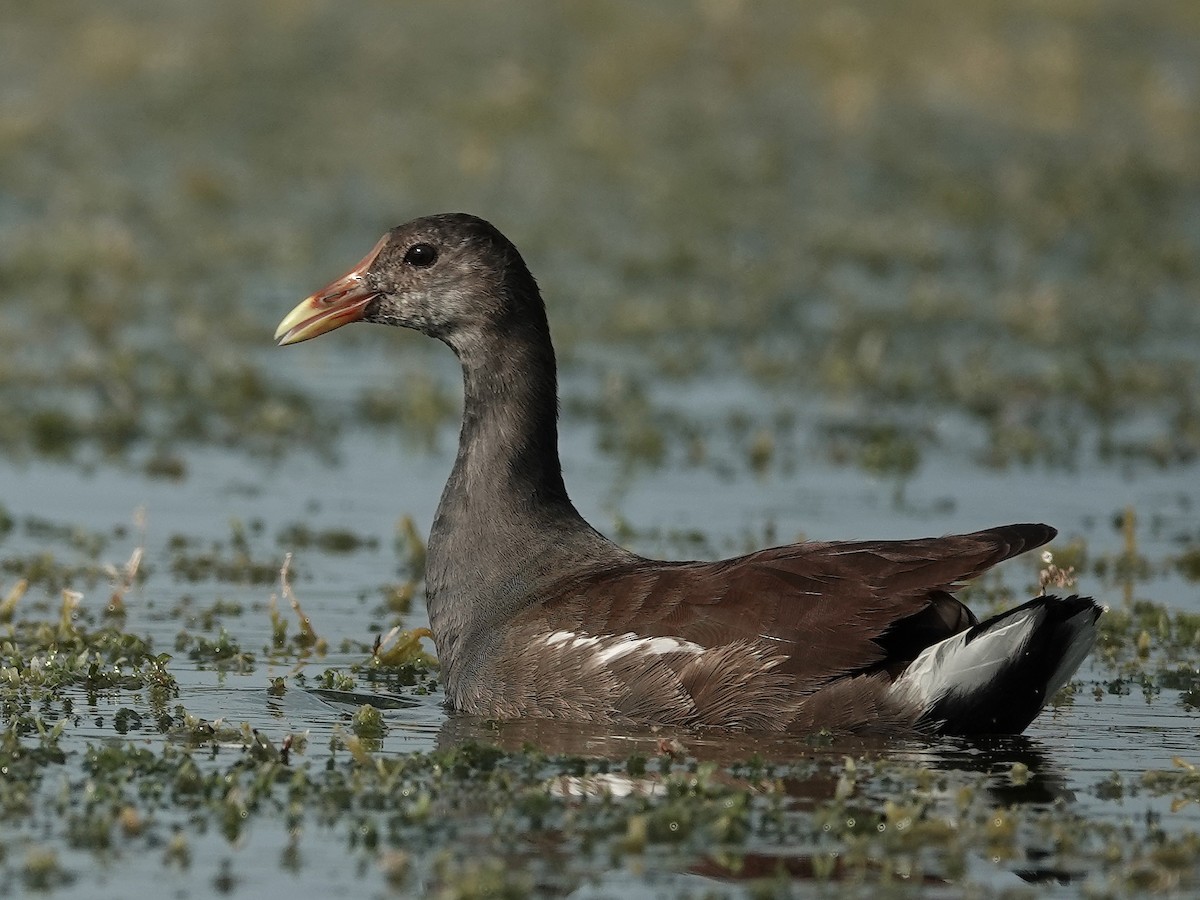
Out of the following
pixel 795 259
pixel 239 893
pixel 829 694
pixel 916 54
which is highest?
pixel 916 54

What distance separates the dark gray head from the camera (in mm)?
8438

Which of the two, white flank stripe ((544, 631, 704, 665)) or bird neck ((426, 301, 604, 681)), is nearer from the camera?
white flank stripe ((544, 631, 704, 665))

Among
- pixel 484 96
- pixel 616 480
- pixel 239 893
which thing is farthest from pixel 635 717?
pixel 484 96

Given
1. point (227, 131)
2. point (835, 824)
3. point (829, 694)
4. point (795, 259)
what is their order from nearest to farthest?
point (835, 824)
point (829, 694)
point (795, 259)
point (227, 131)

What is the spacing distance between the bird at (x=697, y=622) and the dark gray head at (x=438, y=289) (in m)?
0.09

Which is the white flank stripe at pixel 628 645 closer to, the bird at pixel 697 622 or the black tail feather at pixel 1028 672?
the bird at pixel 697 622

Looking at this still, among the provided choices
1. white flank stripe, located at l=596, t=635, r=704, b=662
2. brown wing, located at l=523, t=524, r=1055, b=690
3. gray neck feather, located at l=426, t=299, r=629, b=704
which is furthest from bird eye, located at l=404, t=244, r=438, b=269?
white flank stripe, located at l=596, t=635, r=704, b=662

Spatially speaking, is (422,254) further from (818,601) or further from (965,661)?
(965,661)

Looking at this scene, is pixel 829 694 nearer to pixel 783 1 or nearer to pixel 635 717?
pixel 635 717

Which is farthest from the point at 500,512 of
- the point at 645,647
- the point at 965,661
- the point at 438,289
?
the point at 965,661

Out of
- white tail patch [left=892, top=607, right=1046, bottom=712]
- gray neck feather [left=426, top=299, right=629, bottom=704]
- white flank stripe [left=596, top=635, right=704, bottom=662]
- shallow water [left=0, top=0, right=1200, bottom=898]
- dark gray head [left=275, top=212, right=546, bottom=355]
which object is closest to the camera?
shallow water [left=0, top=0, right=1200, bottom=898]

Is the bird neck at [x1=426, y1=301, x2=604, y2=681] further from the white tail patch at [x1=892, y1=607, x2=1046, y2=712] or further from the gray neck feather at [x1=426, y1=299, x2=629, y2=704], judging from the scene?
the white tail patch at [x1=892, y1=607, x2=1046, y2=712]

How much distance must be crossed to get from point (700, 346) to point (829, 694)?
7.93m

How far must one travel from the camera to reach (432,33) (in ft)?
79.7
